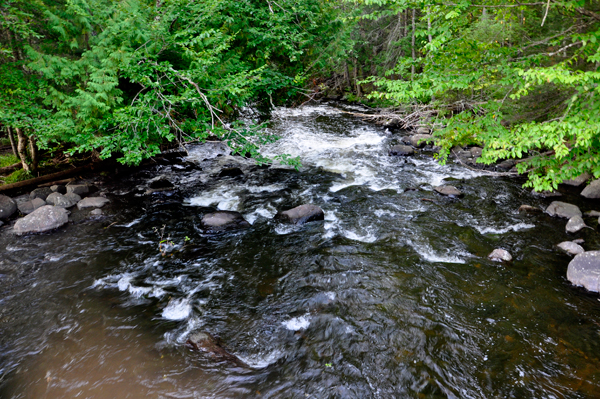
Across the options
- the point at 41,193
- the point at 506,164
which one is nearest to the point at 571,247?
the point at 506,164

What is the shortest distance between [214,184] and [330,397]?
31.6 ft

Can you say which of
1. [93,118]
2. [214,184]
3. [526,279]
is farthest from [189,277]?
[526,279]

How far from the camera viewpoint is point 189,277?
7070 mm

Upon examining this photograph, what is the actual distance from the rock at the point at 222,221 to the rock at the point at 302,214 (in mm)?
1158

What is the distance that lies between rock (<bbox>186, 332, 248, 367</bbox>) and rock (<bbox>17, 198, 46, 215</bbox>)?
8190 mm

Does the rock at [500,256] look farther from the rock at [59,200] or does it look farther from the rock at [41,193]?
the rock at [41,193]

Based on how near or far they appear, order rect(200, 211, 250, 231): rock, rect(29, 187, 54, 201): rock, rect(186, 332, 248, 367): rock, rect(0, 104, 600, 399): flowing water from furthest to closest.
A: rect(29, 187, 54, 201): rock < rect(200, 211, 250, 231): rock < rect(186, 332, 248, 367): rock < rect(0, 104, 600, 399): flowing water

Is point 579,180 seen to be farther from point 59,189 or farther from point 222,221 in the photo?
point 59,189

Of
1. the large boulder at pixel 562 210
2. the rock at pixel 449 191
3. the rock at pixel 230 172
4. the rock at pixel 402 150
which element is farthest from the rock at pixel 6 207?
the large boulder at pixel 562 210

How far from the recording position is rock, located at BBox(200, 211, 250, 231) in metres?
9.12

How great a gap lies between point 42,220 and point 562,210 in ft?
49.0

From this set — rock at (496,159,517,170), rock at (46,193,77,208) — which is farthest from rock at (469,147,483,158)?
rock at (46,193,77,208)

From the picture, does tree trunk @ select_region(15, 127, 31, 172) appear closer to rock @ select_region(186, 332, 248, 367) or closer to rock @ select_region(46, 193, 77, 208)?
rock @ select_region(46, 193, 77, 208)

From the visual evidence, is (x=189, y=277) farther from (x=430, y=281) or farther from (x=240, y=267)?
(x=430, y=281)
